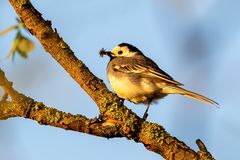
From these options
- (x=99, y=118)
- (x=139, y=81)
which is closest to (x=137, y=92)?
(x=139, y=81)

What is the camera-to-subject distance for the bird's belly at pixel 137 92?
688 centimetres

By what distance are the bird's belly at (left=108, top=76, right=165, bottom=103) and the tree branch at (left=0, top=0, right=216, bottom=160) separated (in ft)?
7.91

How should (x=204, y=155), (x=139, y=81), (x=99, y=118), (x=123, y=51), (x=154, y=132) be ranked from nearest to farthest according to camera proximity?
(x=204, y=155), (x=154, y=132), (x=99, y=118), (x=139, y=81), (x=123, y=51)

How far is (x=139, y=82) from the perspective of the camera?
23.2 ft

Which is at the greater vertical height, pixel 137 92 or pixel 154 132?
pixel 137 92

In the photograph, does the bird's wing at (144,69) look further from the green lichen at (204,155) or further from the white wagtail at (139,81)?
the green lichen at (204,155)

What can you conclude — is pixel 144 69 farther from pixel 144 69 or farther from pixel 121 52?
pixel 121 52

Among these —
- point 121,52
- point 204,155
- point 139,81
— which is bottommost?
point 204,155

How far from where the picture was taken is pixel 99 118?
13.4 ft

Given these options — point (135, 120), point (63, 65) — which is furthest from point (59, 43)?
point (135, 120)

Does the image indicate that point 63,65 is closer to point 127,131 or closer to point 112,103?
point 112,103

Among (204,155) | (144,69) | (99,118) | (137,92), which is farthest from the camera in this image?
(144,69)

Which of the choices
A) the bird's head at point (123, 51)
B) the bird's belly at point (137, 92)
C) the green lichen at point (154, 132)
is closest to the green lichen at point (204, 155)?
the green lichen at point (154, 132)

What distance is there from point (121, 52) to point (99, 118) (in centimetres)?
471
